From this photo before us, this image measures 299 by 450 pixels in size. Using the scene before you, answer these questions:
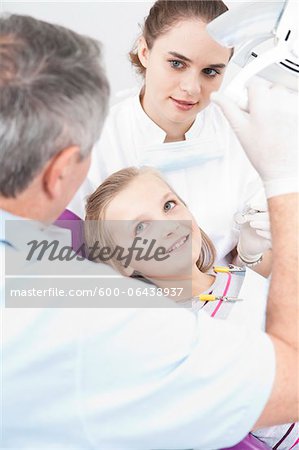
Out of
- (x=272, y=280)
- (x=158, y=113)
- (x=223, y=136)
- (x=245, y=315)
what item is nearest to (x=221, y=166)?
(x=223, y=136)

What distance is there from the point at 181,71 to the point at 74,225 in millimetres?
502

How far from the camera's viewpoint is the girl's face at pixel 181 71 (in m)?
1.62

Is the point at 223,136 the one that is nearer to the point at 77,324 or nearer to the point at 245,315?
the point at 245,315

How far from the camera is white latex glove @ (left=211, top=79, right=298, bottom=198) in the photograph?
3.36 feet

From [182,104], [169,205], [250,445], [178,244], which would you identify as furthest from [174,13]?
[250,445]

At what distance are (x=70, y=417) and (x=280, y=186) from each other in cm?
49

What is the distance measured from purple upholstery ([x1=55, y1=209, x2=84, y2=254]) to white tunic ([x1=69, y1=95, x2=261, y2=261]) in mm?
65

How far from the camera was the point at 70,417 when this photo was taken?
2.81ft

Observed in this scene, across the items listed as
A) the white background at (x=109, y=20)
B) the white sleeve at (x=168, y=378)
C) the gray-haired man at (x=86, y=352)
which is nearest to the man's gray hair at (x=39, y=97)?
the gray-haired man at (x=86, y=352)

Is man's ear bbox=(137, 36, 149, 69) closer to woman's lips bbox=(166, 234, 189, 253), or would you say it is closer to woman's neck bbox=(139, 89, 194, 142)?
woman's neck bbox=(139, 89, 194, 142)

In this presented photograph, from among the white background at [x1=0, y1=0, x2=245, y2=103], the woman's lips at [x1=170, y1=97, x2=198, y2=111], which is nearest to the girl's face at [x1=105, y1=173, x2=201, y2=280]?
the woman's lips at [x1=170, y1=97, x2=198, y2=111]

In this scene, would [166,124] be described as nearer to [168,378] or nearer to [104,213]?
[104,213]

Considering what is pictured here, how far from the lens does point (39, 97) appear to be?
86cm

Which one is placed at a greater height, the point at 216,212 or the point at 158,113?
the point at 158,113
